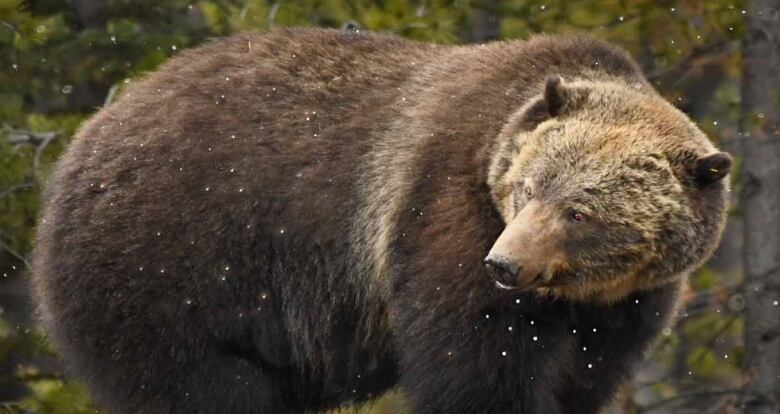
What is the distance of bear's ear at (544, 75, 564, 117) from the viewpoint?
18.6 ft

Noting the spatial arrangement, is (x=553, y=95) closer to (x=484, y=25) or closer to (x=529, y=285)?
(x=529, y=285)

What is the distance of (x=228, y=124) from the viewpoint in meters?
6.53

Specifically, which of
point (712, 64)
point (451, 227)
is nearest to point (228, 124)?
point (451, 227)

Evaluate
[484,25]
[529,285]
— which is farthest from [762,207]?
[529,285]

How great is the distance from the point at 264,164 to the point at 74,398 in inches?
116

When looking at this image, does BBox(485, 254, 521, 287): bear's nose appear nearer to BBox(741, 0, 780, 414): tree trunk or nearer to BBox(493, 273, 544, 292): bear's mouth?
BBox(493, 273, 544, 292): bear's mouth

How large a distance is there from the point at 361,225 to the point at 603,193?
1.29m

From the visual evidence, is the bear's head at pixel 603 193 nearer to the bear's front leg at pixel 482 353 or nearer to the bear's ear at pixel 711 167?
the bear's ear at pixel 711 167

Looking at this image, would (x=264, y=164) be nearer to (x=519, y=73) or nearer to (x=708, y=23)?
(x=519, y=73)

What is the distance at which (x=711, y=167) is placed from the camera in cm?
553

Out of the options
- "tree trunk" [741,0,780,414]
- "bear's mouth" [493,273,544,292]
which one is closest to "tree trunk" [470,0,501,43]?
"tree trunk" [741,0,780,414]

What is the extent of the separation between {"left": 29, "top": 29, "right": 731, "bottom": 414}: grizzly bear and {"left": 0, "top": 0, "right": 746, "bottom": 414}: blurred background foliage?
6.74ft

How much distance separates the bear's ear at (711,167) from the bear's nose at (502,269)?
0.89 meters

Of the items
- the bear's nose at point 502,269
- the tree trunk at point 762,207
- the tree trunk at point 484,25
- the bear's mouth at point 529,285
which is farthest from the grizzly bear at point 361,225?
the tree trunk at point 484,25
